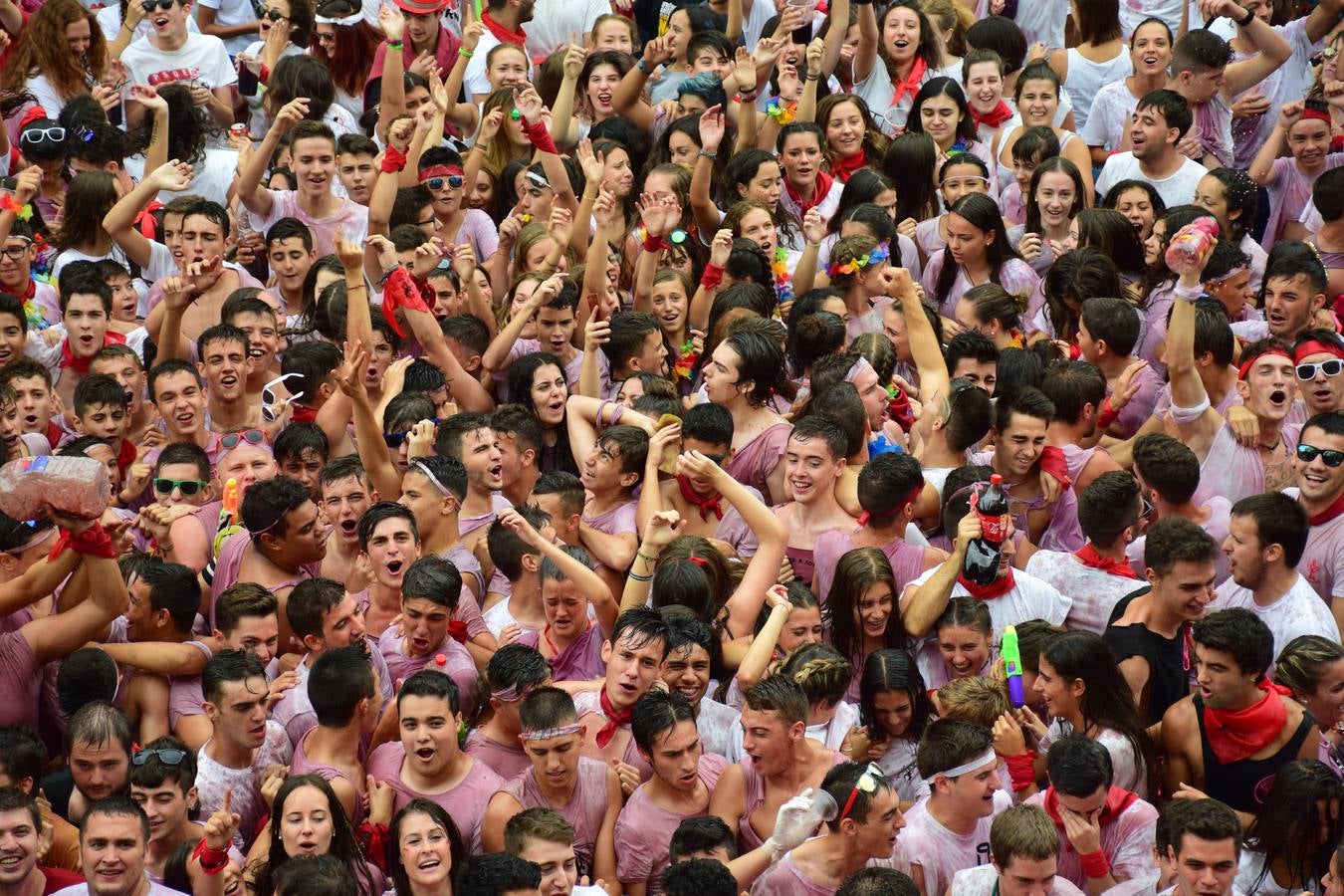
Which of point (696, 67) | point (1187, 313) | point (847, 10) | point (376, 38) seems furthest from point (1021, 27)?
point (1187, 313)

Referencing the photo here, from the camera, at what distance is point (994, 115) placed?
11219 mm

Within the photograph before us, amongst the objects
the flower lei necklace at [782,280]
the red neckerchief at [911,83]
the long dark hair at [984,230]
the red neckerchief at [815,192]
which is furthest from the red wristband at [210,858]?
the red neckerchief at [911,83]

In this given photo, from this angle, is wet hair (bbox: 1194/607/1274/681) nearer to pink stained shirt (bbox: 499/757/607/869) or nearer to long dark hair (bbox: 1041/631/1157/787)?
long dark hair (bbox: 1041/631/1157/787)

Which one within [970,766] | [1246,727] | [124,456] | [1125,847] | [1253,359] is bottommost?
[124,456]

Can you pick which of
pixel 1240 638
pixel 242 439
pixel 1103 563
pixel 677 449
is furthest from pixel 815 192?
pixel 1240 638

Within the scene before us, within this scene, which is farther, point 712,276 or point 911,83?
point 911,83

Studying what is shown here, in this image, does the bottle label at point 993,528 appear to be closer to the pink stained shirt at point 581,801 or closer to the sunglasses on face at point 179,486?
the pink stained shirt at point 581,801

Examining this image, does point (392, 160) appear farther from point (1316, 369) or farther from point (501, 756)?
point (1316, 369)

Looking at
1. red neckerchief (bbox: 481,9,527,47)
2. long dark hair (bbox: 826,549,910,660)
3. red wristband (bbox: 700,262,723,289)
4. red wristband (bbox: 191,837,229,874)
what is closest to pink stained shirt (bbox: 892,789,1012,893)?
long dark hair (bbox: 826,549,910,660)

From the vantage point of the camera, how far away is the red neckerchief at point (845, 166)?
11.0 metres

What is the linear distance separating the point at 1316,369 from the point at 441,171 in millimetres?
4675

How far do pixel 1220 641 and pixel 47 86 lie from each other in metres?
7.99

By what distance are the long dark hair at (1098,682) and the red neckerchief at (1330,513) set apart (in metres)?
1.45

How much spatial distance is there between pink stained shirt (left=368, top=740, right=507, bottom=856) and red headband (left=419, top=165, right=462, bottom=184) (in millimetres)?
4391
